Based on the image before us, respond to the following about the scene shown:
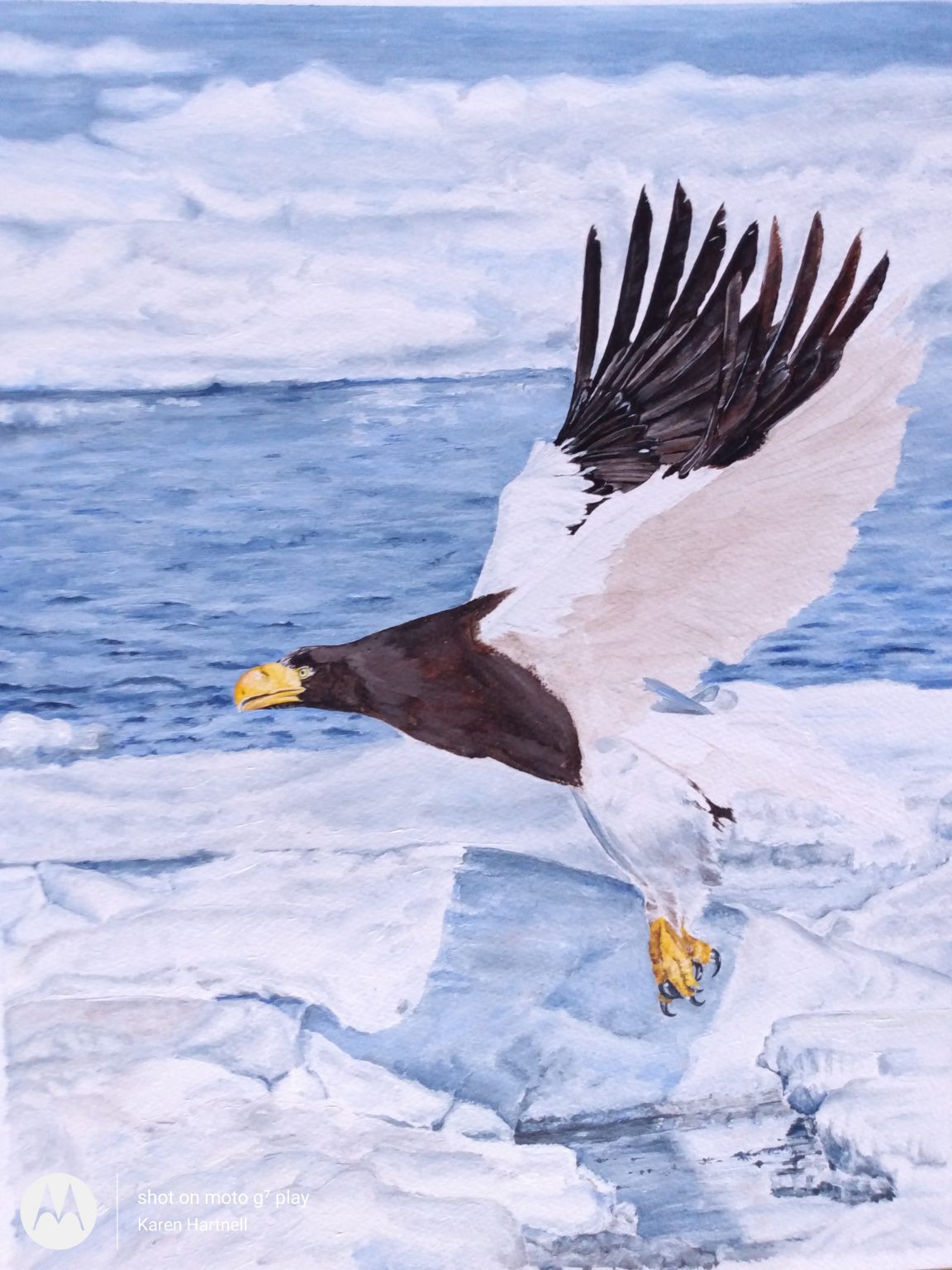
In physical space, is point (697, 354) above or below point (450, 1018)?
above

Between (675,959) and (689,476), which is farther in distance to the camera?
(675,959)

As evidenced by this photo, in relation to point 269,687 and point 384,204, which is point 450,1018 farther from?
point 384,204

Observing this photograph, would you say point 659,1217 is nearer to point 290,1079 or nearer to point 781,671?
point 290,1079

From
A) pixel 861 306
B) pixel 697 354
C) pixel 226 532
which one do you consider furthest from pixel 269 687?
pixel 861 306

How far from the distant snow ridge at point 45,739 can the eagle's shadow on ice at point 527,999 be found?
0.34 meters

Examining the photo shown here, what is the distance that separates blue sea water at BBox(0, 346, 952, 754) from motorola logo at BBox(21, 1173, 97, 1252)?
44cm

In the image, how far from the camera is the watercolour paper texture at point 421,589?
3.38ft

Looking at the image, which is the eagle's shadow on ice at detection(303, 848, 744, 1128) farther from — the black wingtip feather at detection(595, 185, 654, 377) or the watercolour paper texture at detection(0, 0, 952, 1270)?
the black wingtip feather at detection(595, 185, 654, 377)

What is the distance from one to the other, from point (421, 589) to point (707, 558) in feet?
0.90

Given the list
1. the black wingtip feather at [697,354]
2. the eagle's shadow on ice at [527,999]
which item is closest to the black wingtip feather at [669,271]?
the black wingtip feather at [697,354]

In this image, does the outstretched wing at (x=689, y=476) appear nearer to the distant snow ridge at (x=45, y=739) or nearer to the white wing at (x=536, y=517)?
the white wing at (x=536, y=517)

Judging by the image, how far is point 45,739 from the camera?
3.46 feet

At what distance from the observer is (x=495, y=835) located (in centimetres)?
108

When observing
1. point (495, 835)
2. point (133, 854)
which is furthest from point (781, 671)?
point (133, 854)
